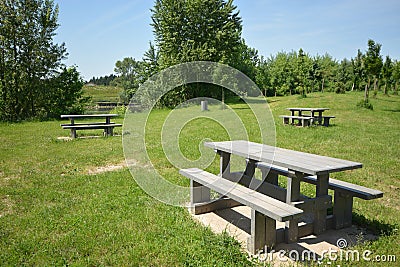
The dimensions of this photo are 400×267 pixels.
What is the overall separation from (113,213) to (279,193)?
2.33m

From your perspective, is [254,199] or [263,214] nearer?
[263,214]

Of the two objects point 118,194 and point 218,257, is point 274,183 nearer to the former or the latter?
point 218,257

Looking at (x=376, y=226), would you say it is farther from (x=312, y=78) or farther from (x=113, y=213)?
(x=312, y=78)

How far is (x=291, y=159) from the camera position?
3951 mm

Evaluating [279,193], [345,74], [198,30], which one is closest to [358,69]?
[345,74]

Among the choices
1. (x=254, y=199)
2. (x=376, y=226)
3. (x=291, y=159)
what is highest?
(x=291, y=159)

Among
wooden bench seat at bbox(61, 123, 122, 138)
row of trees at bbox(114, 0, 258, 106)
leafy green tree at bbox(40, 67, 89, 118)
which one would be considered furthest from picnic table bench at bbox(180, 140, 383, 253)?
row of trees at bbox(114, 0, 258, 106)

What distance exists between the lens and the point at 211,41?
26.3 metres

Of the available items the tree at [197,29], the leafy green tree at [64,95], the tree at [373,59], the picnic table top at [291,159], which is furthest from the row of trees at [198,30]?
the picnic table top at [291,159]

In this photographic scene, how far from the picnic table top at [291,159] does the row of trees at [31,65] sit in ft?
60.9

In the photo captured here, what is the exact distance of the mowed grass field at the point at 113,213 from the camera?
10.9 ft

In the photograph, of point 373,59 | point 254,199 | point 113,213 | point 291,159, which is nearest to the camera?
point 254,199

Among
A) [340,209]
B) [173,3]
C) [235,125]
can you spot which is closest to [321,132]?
[235,125]

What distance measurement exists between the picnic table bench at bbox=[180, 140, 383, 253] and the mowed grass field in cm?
37
